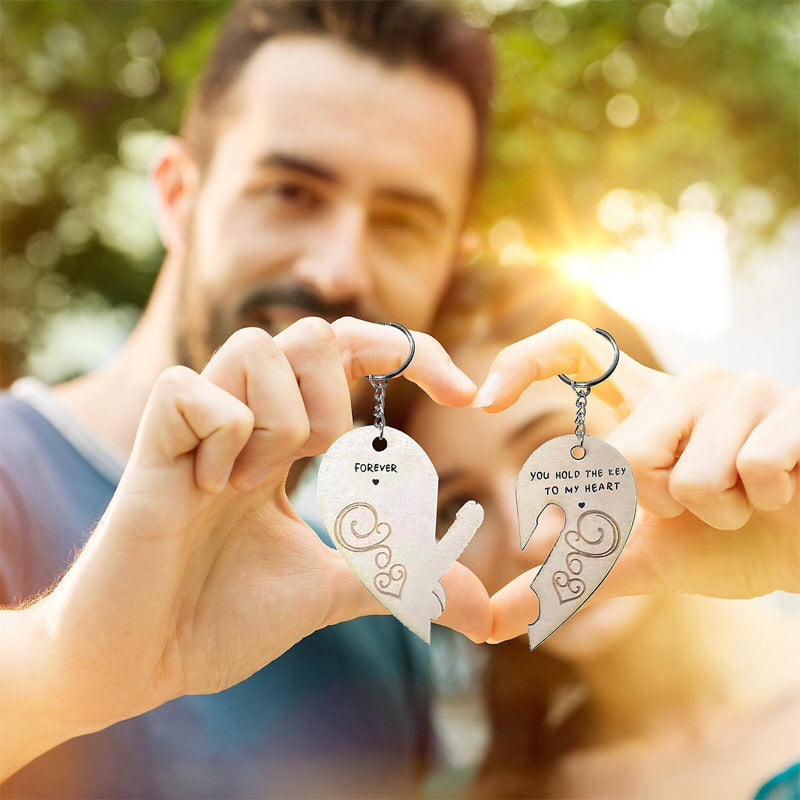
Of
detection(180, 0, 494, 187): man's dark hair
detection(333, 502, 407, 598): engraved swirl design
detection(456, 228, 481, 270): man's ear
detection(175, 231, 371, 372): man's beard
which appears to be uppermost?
detection(180, 0, 494, 187): man's dark hair

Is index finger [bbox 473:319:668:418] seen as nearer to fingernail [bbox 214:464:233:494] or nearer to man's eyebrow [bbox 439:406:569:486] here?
fingernail [bbox 214:464:233:494]

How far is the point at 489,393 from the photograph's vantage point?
106 cm

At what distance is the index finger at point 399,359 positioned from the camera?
3.51 feet

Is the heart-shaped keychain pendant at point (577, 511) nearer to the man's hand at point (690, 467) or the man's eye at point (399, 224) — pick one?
the man's hand at point (690, 467)

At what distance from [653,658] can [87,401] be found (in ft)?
7.89

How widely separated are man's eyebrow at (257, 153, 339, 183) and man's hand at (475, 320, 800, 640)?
1.31 m

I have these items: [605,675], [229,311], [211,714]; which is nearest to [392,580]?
[211,714]

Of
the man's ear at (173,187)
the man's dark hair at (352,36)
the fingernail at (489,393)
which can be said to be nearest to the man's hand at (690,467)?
the fingernail at (489,393)

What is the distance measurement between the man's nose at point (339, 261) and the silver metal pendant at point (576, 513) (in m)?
1.22

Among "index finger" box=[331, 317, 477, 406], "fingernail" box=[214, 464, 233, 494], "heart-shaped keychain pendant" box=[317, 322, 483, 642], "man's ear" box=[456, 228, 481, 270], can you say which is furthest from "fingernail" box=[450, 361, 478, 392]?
"man's ear" box=[456, 228, 481, 270]

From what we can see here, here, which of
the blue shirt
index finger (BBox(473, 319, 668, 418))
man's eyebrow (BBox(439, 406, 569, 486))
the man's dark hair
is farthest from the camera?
the man's dark hair

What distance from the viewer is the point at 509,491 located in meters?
2.36

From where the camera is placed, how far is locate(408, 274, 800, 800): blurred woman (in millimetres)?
2400

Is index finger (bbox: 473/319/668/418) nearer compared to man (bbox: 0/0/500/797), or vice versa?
index finger (bbox: 473/319/668/418)
